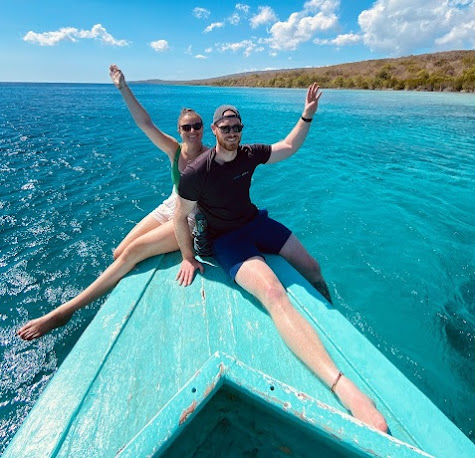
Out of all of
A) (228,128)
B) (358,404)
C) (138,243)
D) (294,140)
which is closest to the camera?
(358,404)

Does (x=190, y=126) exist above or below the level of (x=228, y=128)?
below

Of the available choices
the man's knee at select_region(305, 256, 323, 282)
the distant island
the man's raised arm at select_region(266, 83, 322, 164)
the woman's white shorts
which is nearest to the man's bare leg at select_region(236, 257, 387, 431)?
the man's knee at select_region(305, 256, 323, 282)

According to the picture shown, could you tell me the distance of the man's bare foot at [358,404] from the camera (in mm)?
1604

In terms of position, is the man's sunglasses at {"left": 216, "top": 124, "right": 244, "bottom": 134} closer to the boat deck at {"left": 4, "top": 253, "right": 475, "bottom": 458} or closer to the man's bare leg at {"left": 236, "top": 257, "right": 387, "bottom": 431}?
the man's bare leg at {"left": 236, "top": 257, "right": 387, "bottom": 431}

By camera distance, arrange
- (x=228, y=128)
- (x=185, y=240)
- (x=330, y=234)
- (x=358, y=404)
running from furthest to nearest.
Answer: (x=330, y=234) → (x=185, y=240) → (x=228, y=128) → (x=358, y=404)

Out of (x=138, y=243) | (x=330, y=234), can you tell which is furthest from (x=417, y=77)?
(x=138, y=243)

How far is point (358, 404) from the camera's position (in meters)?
1.69

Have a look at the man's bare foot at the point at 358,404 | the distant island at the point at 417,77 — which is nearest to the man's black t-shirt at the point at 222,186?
the man's bare foot at the point at 358,404

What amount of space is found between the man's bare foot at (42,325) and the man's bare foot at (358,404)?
2866 millimetres

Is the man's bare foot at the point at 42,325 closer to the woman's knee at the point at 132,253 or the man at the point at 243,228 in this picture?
the woman's knee at the point at 132,253

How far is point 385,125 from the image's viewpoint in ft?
58.1

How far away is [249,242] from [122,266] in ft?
4.43

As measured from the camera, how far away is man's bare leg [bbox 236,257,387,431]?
1.68 m

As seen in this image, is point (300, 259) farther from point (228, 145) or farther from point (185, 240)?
point (228, 145)
